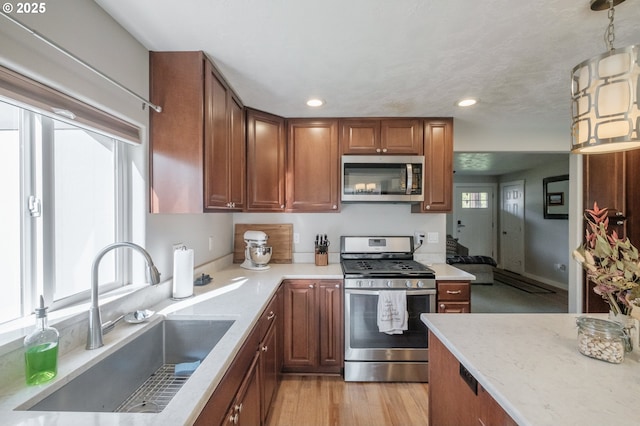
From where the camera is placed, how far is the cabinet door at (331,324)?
7.83 feet

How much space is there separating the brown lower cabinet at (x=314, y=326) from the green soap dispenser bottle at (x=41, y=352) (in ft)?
5.20

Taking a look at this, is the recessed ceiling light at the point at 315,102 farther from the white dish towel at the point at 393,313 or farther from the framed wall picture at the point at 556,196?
the framed wall picture at the point at 556,196

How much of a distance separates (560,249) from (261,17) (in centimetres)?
621

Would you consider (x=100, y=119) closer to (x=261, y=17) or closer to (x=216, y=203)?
(x=216, y=203)

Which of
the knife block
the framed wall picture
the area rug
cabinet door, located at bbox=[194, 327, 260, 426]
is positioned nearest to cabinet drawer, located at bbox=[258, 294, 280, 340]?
cabinet door, located at bbox=[194, 327, 260, 426]

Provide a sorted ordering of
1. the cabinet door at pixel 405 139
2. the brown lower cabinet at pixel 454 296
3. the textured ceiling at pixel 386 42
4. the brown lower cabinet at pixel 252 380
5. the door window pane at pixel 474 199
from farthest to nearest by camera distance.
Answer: the door window pane at pixel 474 199
the cabinet door at pixel 405 139
the brown lower cabinet at pixel 454 296
the textured ceiling at pixel 386 42
the brown lower cabinet at pixel 252 380

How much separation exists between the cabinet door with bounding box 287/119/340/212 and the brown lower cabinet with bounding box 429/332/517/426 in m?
1.62

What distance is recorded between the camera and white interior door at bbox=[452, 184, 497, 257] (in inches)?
272

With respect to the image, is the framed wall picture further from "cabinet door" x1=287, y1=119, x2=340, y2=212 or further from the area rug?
"cabinet door" x1=287, y1=119, x2=340, y2=212

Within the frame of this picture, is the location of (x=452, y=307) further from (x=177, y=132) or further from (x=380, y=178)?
(x=177, y=132)

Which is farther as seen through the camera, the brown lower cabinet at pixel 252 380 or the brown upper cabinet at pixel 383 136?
the brown upper cabinet at pixel 383 136

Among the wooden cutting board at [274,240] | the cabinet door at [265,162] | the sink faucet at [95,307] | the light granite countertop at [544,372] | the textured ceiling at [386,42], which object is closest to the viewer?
the light granite countertop at [544,372]

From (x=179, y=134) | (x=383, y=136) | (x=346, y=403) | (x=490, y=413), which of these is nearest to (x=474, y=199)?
(x=383, y=136)

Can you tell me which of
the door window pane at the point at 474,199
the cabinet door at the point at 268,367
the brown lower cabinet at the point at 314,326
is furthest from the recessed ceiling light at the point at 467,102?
the door window pane at the point at 474,199
